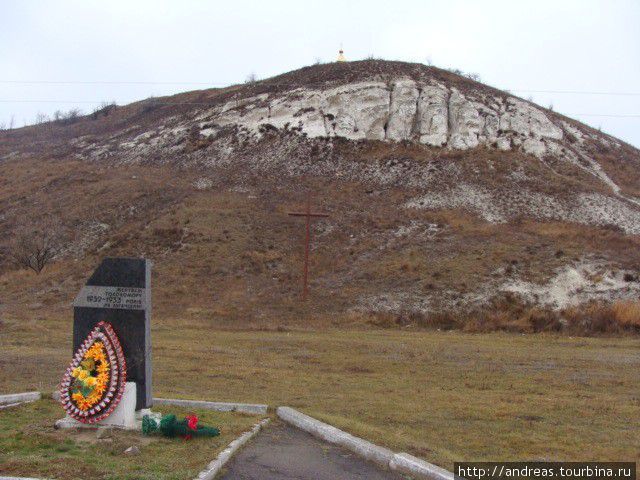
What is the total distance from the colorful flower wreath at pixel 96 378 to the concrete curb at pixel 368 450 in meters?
2.54

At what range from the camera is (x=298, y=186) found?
44.6m

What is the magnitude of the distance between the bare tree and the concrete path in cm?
3329

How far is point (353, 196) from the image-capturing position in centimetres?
4316

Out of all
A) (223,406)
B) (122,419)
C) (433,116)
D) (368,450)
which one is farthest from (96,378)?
(433,116)

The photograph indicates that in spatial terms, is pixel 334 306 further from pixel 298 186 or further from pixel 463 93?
pixel 463 93

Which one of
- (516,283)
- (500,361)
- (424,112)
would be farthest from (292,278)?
(424,112)

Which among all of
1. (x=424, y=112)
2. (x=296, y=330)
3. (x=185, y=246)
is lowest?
(x=296, y=330)

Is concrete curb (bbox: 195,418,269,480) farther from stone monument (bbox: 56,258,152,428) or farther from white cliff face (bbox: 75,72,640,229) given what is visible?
white cliff face (bbox: 75,72,640,229)

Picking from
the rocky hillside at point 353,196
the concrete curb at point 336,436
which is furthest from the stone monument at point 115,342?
the rocky hillside at point 353,196

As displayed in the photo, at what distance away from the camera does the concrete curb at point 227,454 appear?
23.4 feet

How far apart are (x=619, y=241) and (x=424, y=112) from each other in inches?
749

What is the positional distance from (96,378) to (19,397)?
246 cm

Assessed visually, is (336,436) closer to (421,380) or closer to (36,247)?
(421,380)

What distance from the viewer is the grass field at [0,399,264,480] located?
23.0 ft
